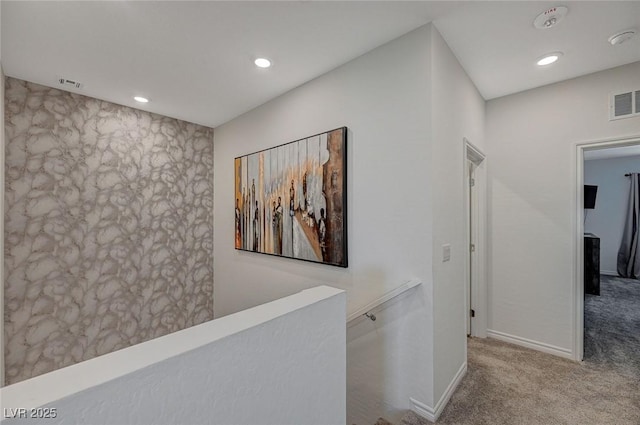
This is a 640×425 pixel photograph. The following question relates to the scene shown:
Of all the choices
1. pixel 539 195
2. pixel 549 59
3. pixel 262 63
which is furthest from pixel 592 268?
pixel 262 63

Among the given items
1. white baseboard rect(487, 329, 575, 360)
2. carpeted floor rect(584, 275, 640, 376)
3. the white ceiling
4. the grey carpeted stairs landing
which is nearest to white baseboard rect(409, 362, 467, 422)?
the grey carpeted stairs landing

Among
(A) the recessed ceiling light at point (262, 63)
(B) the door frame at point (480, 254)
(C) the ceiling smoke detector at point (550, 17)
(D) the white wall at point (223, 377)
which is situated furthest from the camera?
(B) the door frame at point (480, 254)

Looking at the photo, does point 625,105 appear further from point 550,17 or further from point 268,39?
point 268,39

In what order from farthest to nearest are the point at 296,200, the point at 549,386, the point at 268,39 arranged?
the point at 296,200 → the point at 549,386 → the point at 268,39

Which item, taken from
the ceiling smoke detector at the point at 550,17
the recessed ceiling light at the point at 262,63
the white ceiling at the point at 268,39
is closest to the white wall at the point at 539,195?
the white ceiling at the point at 268,39

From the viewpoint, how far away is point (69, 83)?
2564 mm

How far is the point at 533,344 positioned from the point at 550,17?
9.21 feet

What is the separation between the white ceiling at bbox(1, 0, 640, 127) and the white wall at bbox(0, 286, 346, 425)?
176cm

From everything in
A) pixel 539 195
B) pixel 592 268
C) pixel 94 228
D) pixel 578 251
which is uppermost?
pixel 539 195

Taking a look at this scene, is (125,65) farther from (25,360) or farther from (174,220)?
(25,360)

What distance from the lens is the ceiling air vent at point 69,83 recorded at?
8.23 feet

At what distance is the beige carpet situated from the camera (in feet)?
5.94

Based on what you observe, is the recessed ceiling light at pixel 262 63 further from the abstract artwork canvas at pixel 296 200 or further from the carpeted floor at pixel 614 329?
the carpeted floor at pixel 614 329

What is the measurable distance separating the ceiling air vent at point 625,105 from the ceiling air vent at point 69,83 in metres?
4.79
